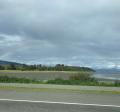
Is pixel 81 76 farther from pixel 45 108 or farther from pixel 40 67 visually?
pixel 40 67

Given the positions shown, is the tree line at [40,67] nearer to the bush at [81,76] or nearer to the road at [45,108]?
the bush at [81,76]

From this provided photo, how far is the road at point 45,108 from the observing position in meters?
12.4

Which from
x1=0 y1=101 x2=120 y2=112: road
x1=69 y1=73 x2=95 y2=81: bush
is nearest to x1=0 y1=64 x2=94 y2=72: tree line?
x1=69 y1=73 x2=95 y2=81: bush

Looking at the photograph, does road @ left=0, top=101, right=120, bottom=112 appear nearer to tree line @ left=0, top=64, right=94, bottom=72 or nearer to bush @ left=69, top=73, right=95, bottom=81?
bush @ left=69, top=73, right=95, bottom=81

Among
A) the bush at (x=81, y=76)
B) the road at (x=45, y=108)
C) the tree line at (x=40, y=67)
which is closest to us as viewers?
the road at (x=45, y=108)

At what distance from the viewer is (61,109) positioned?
496 inches

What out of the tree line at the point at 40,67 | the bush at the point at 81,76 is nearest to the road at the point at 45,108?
the bush at the point at 81,76

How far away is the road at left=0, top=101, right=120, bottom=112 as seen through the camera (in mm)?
12391

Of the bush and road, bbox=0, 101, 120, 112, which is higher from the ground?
the bush

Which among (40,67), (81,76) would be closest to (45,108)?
(81,76)

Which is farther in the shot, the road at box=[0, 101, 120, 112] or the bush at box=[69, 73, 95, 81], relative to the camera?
the bush at box=[69, 73, 95, 81]

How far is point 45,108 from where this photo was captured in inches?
505

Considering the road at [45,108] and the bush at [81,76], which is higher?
the bush at [81,76]

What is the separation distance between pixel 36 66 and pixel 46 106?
6462 centimetres
